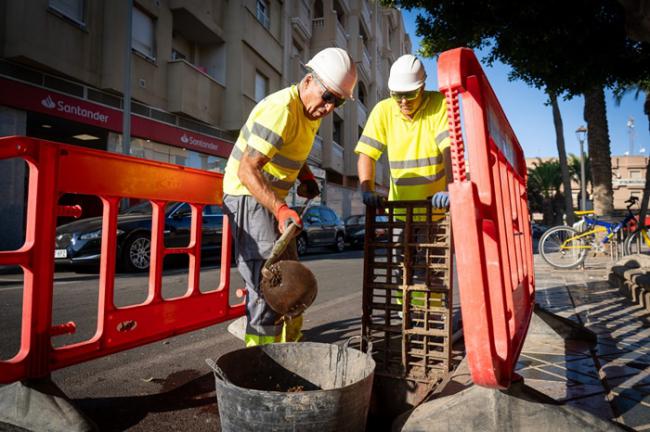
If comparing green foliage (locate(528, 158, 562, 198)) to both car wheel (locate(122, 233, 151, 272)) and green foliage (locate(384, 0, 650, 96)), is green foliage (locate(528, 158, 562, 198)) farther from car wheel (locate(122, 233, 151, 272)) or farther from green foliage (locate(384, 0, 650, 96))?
car wheel (locate(122, 233, 151, 272))

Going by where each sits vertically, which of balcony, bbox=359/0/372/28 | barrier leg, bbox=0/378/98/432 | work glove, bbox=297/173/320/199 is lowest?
barrier leg, bbox=0/378/98/432

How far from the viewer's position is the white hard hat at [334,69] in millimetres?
2432

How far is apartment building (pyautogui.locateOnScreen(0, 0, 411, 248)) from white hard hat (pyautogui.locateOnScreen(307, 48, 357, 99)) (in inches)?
365

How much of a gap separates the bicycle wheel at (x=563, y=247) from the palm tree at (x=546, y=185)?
47.6 metres

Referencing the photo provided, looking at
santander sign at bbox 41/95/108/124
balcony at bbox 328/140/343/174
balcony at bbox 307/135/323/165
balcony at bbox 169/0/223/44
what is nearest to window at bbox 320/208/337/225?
santander sign at bbox 41/95/108/124

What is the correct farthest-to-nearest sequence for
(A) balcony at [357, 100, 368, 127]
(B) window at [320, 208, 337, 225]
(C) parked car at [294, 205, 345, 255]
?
(A) balcony at [357, 100, 368, 127] < (B) window at [320, 208, 337, 225] < (C) parked car at [294, 205, 345, 255]

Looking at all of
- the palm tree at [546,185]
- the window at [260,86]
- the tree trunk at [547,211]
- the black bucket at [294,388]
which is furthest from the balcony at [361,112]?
the tree trunk at [547,211]

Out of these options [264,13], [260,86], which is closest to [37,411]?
[260,86]

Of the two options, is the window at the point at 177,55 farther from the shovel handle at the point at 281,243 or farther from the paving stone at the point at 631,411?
the paving stone at the point at 631,411

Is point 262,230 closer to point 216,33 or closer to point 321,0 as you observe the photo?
point 216,33

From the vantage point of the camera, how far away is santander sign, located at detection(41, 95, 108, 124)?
1002cm

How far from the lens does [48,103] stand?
10.0 meters

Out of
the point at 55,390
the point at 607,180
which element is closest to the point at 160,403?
the point at 55,390

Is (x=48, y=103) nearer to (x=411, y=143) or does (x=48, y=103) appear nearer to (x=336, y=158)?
(x=411, y=143)
